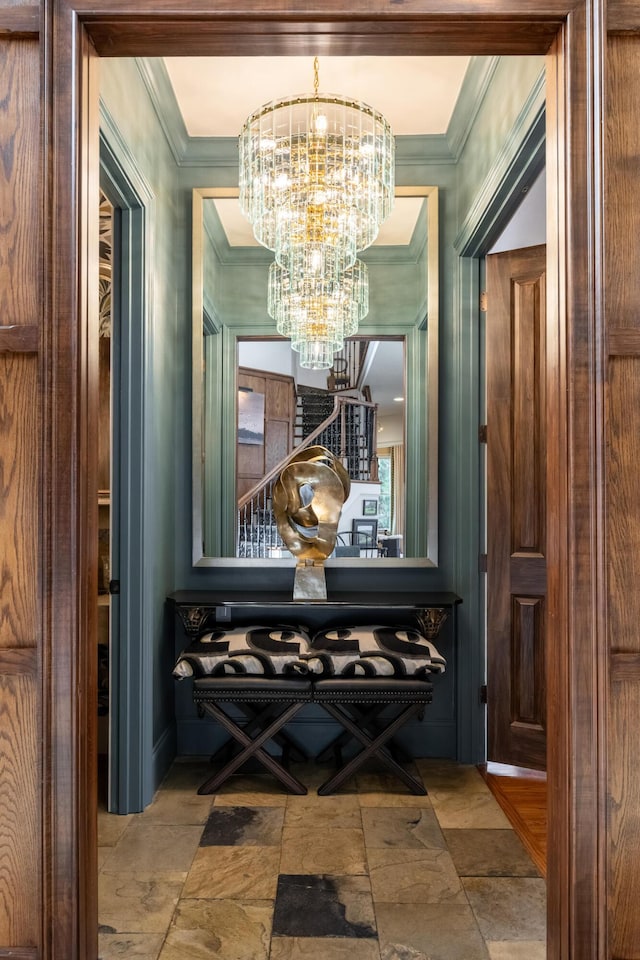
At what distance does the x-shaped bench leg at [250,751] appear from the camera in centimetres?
270

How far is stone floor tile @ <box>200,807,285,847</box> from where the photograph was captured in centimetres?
235

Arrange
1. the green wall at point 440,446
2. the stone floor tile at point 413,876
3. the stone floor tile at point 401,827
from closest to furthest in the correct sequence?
the stone floor tile at point 413,876 < the stone floor tile at point 401,827 < the green wall at point 440,446

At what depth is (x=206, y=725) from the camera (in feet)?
10.4

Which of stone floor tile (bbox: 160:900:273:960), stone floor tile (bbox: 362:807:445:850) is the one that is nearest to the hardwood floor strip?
stone floor tile (bbox: 362:807:445:850)

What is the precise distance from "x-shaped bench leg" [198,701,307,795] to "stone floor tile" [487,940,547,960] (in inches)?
43.3

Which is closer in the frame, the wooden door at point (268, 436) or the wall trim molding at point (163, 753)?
the wall trim molding at point (163, 753)

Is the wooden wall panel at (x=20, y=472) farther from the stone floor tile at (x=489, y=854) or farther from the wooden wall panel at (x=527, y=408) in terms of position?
the wooden wall panel at (x=527, y=408)

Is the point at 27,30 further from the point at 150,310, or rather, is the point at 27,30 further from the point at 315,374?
the point at 315,374

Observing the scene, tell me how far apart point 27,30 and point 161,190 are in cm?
162

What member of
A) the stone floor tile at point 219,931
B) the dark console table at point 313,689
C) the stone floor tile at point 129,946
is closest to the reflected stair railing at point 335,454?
the dark console table at point 313,689

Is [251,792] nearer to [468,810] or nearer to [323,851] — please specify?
[323,851]

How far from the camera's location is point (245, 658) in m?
2.70

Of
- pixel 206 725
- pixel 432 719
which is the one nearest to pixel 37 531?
pixel 206 725

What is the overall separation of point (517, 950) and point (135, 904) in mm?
1106
